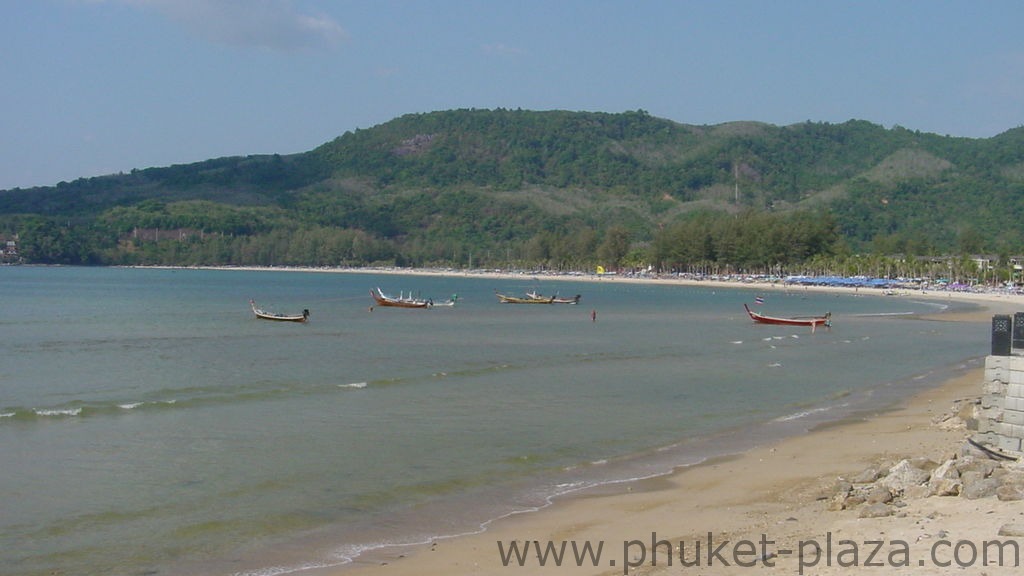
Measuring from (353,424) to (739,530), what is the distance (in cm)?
1209

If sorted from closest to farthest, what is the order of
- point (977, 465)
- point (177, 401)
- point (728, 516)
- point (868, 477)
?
point (977, 465)
point (728, 516)
point (868, 477)
point (177, 401)

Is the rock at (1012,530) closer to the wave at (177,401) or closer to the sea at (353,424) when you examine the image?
the sea at (353,424)

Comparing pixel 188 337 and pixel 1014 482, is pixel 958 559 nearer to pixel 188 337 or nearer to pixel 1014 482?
pixel 1014 482

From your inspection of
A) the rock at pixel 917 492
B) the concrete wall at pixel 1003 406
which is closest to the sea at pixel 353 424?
the rock at pixel 917 492

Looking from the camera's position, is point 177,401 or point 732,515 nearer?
point 732,515

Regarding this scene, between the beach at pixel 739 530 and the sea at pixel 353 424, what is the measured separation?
72 centimetres

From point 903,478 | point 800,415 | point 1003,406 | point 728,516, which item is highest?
point 1003,406

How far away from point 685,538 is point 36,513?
9153 mm

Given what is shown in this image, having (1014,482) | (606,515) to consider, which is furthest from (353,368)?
(1014,482)

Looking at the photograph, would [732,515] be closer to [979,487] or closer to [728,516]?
[728,516]

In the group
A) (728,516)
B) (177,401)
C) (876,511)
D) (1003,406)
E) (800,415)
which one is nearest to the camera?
(876,511)

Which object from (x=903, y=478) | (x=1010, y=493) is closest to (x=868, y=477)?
(x=903, y=478)

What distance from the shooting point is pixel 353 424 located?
73.7 ft

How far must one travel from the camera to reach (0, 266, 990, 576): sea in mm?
13438
